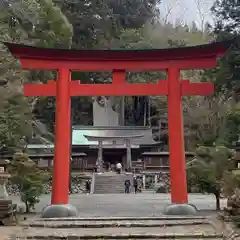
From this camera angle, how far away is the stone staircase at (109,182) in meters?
27.5

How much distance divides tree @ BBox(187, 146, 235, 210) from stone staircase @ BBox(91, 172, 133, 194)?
13.8m

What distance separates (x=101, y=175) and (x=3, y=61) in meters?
13.4

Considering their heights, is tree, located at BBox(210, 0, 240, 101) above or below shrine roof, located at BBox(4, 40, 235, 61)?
above

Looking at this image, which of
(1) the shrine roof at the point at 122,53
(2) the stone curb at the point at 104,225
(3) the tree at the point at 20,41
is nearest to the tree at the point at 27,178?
(2) the stone curb at the point at 104,225

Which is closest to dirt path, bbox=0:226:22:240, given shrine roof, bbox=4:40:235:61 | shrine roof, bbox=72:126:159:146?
shrine roof, bbox=4:40:235:61

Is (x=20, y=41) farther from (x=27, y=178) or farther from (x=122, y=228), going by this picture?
(x=122, y=228)

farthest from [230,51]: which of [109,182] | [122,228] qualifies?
[122,228]

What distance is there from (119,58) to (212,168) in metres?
4.38

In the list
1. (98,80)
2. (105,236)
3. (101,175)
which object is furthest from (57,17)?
(105,236)

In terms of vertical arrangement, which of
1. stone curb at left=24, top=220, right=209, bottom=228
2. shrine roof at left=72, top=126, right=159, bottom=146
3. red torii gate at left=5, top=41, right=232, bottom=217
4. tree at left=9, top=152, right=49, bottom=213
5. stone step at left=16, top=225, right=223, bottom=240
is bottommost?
stone step at left=16, top=225, right=223, bottom=240

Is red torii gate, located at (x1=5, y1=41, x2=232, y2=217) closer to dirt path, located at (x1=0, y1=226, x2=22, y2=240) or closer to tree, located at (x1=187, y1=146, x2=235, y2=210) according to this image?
tree, located at (x1=187, y1=146, x2=235, y2=210)

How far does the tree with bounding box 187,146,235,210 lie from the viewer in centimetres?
1337

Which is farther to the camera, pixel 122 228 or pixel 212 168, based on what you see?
pixel 212 168

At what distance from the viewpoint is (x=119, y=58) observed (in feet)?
43.1
